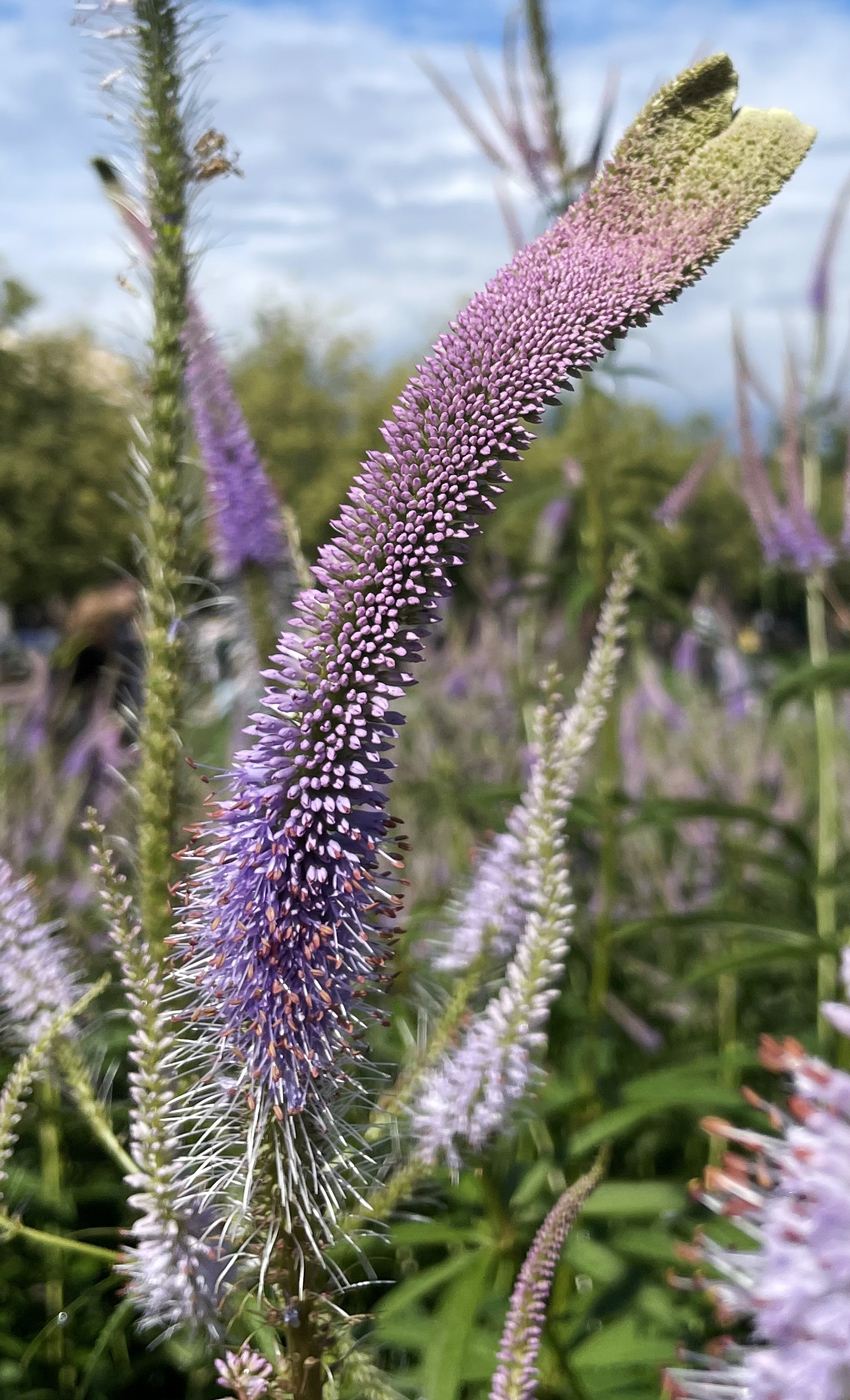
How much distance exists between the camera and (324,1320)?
1.50 metres

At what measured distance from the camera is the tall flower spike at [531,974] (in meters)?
1.83

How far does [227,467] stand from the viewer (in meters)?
2.59

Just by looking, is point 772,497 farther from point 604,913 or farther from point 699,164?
point 699,164

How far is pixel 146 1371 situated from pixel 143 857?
2185 mm

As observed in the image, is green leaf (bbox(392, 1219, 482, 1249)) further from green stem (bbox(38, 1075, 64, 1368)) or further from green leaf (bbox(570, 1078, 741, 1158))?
green stem (bbox(38, 1075, 64, 1368))

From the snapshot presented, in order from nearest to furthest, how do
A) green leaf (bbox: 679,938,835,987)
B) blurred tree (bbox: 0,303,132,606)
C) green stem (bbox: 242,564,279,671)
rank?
green leaf (bbox: 679,938,835,987) → green stem (bbox: 242,564,279,671) → blurred tree (bbox: 0,303,132,606)

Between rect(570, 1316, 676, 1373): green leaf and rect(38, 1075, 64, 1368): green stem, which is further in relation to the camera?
rect(38, 1075, 64, 1368): green stem

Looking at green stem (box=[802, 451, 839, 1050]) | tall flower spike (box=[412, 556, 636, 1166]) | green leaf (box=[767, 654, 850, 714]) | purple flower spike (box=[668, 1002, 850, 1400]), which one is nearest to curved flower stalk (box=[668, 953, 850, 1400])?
purple flower spike (box=[668, 1002, 850, 1400])

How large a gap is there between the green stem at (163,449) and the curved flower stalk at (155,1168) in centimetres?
9

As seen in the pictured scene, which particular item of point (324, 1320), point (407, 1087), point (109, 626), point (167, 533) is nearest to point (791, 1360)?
point (324, 1320)

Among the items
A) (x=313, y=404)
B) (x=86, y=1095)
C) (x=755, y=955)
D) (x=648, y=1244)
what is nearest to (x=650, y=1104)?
(x=648, y=1244)

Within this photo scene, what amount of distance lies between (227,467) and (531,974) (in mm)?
1348

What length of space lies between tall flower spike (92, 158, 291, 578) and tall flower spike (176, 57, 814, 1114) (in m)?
→ 0.55

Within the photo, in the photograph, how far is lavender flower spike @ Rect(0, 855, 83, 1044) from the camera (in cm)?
179
